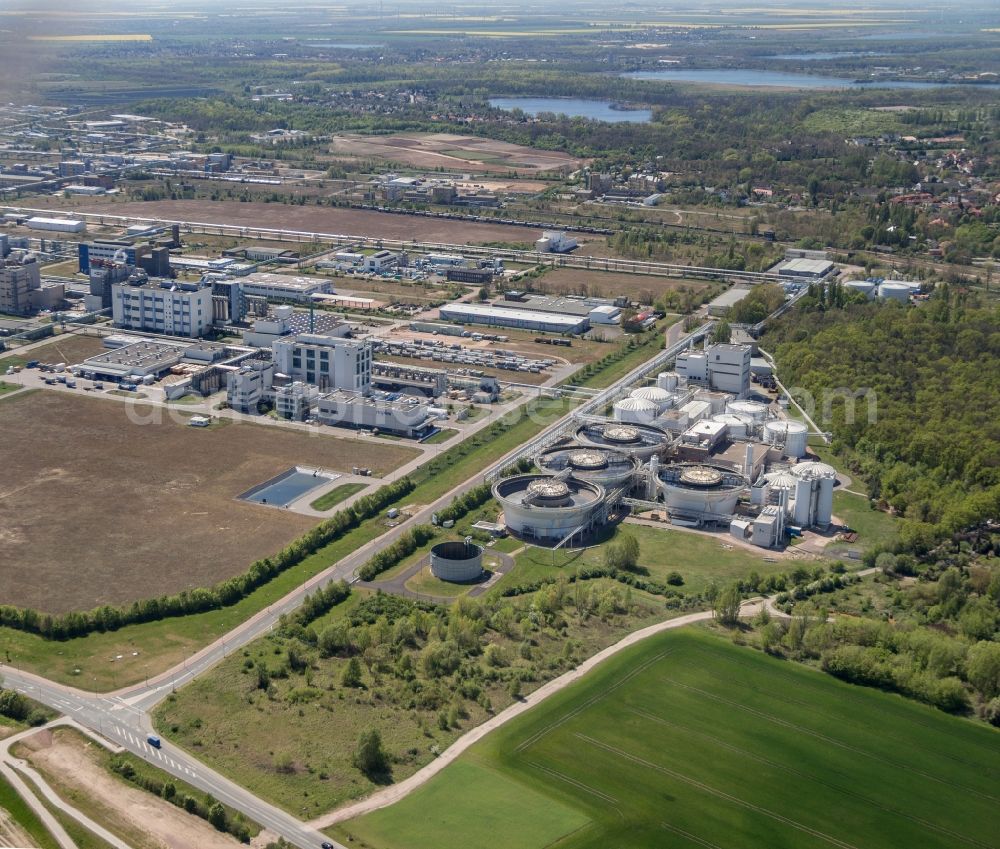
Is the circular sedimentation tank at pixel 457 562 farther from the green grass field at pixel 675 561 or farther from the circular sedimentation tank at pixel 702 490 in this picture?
the circular sedimentation tank at pixel 702 490

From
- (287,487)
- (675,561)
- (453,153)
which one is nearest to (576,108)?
(453,153)

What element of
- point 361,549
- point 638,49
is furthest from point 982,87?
point 361,549

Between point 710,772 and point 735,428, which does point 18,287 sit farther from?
point 710,772

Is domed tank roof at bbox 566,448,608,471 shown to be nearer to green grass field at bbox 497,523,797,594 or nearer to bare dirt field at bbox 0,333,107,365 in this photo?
green grass field at bbox 497,523,797,594

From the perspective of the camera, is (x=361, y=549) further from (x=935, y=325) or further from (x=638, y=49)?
(x=638, y=49)

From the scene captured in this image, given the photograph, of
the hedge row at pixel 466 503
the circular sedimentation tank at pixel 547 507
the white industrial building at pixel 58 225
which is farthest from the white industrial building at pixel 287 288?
the circular sedimentation tank at pixel 547 507

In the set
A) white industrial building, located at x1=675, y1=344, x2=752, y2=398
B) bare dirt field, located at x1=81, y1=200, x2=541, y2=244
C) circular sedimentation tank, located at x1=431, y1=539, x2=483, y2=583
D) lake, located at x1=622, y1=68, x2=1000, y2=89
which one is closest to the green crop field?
circular sedimentation tank, located at x1=431, y1=539, x2=483, y2=583
